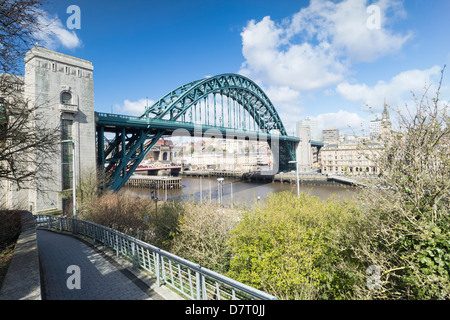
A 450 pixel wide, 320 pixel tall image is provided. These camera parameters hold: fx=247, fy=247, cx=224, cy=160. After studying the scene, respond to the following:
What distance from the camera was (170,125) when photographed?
1136 inches

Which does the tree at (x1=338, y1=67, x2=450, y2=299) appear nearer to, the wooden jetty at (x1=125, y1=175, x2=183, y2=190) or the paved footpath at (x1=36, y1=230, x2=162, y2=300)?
the paved footpath at (x1=36, y1=230, x2=162, y2=300)

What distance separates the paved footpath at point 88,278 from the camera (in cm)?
508

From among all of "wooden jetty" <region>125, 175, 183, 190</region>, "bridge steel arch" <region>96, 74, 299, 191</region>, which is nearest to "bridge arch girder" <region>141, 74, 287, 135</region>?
"bridge steel arch" <region>96, 74, 299, 191</region>

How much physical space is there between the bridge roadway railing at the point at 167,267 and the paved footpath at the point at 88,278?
0.43 m

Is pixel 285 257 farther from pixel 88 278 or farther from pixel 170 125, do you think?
pixel 170 125

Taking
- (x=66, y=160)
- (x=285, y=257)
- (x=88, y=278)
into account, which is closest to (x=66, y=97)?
(x=66, y=160)

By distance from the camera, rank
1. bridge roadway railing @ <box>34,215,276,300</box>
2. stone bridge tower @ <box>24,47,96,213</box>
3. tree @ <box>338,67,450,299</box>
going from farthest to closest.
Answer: stone bridge tower @ <box>24,47,96,213</box>
bridge roadway railing @ <box>34,215,276,300</box>
tree @ <box>338,67,450,299</box>

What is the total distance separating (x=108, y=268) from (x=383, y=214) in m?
6.57

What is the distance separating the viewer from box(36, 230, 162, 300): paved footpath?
508cm

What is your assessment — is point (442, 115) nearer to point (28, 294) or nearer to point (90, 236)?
point (28, 294)

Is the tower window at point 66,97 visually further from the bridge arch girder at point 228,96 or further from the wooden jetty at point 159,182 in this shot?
the wooden jetty at point 159,182

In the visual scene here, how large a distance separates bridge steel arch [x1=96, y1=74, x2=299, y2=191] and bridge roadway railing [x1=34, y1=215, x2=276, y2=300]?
8500 millimetres

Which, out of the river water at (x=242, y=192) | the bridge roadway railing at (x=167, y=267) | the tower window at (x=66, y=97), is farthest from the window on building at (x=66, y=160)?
the river water at (x=242, y=192)

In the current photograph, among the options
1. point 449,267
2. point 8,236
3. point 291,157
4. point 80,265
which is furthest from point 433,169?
point 291,157
